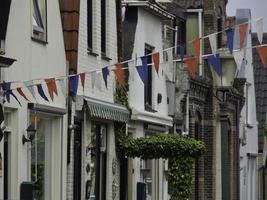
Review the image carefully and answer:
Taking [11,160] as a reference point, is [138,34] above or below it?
above

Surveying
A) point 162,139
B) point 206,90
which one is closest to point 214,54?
point 162,139

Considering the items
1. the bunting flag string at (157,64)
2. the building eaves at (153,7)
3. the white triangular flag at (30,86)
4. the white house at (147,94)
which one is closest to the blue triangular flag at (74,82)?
the bunting flag string at (157,64)

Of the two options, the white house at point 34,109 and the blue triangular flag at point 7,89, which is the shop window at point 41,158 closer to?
the white house at point 34,109

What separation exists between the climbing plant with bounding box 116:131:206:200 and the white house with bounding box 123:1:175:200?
35.5 inches

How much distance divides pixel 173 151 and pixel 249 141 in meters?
17.8

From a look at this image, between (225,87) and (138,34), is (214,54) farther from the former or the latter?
(225,87)

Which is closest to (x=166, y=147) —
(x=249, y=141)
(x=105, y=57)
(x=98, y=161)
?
(x=98, y=161)

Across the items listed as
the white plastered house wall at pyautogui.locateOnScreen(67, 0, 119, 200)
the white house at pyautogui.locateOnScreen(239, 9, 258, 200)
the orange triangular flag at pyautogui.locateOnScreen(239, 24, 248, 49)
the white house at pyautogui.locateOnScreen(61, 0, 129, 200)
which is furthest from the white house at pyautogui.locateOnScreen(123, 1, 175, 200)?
the white house at pyautogui.locateOnScreen(239, 9, 258, 200)

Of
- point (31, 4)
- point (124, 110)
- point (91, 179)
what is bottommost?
point (91, 179)

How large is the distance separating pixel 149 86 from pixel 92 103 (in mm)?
5816

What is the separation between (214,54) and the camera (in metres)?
18.5

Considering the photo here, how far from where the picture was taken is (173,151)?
25.5 meters

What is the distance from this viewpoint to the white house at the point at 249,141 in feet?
134

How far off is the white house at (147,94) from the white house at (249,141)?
1044 centimetres
